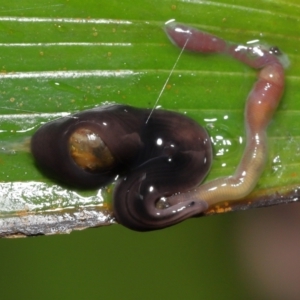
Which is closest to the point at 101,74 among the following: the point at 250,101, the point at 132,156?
the point at 132,156

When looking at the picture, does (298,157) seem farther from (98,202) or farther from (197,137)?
(98,202)

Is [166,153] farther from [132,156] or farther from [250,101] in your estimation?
[250,101]

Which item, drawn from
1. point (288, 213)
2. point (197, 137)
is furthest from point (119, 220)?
point (288, 213)
